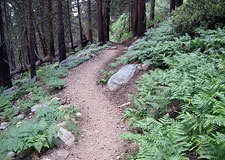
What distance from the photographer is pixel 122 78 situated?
23.3 feet

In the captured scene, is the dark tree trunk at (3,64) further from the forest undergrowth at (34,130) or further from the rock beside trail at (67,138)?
the rock beside trail at (67,138)

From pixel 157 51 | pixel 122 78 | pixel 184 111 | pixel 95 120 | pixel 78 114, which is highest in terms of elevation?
pixel 157 51

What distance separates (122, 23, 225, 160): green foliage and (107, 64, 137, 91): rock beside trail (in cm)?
151

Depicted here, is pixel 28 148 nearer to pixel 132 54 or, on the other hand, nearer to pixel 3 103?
pixel 3 103

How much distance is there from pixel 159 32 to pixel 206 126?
7.71 m

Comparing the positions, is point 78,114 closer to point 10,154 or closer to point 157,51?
point 10,154

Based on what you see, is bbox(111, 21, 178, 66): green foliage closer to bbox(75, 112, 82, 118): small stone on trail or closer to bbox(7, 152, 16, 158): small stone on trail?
bbox(75, 112, 82, 118): small stone on trail

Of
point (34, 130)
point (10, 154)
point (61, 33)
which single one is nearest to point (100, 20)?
point (61, 33)

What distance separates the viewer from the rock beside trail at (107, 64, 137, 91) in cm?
701

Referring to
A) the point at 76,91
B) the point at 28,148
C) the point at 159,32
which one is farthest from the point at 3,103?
the point at 159,32

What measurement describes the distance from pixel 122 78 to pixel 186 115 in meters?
4.35

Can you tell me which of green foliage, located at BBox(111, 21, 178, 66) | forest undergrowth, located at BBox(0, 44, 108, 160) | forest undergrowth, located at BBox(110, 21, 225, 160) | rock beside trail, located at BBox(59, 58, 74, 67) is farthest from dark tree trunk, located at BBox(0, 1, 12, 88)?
forest undergrowth, located at BBox(110, 21, 225, 160)

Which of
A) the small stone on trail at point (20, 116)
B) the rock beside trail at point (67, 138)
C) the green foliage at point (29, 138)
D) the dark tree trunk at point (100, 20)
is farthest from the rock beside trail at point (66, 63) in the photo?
the green foliage at point (29, 138)

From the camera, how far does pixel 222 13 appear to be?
7.09 m
